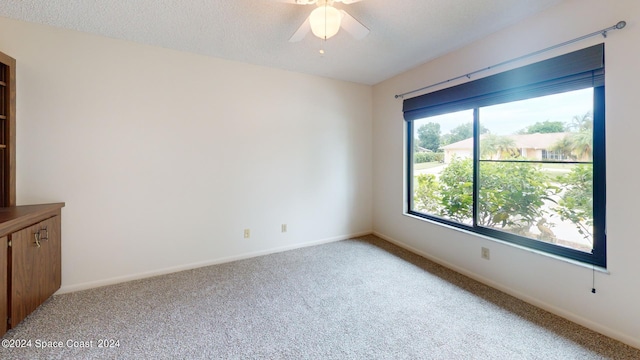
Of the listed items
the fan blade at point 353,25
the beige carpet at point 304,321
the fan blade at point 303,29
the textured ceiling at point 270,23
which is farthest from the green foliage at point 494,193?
the fan blade at point 303,29

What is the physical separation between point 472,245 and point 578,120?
56.2 inches

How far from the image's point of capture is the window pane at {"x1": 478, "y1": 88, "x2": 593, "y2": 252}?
1971mm

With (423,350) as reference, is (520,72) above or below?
above

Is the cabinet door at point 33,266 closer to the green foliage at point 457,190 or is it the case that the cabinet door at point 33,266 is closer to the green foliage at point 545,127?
the green foliage at point 457,190

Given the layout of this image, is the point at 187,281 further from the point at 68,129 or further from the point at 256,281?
the point at 68,129

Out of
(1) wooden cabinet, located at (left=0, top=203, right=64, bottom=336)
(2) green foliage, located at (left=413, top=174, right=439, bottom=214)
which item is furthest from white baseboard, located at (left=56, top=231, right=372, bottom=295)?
(2) green foliage, located at (left=413, top=174, right=439, bottom=214)

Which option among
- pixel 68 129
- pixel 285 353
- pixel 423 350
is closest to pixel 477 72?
pixel 423 350

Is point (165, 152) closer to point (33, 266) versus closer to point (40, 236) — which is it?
point (40, 236)

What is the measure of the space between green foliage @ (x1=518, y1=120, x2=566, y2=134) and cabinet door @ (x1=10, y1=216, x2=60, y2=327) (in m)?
4.16

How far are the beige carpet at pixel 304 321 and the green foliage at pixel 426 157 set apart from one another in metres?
1.38

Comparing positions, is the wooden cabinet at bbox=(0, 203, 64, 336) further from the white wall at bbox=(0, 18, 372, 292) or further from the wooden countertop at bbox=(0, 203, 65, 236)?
the white wall at bbox=(0, 18, 372, 292)

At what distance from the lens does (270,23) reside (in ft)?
7.41

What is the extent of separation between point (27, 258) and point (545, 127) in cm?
429

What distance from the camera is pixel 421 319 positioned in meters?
1.98
